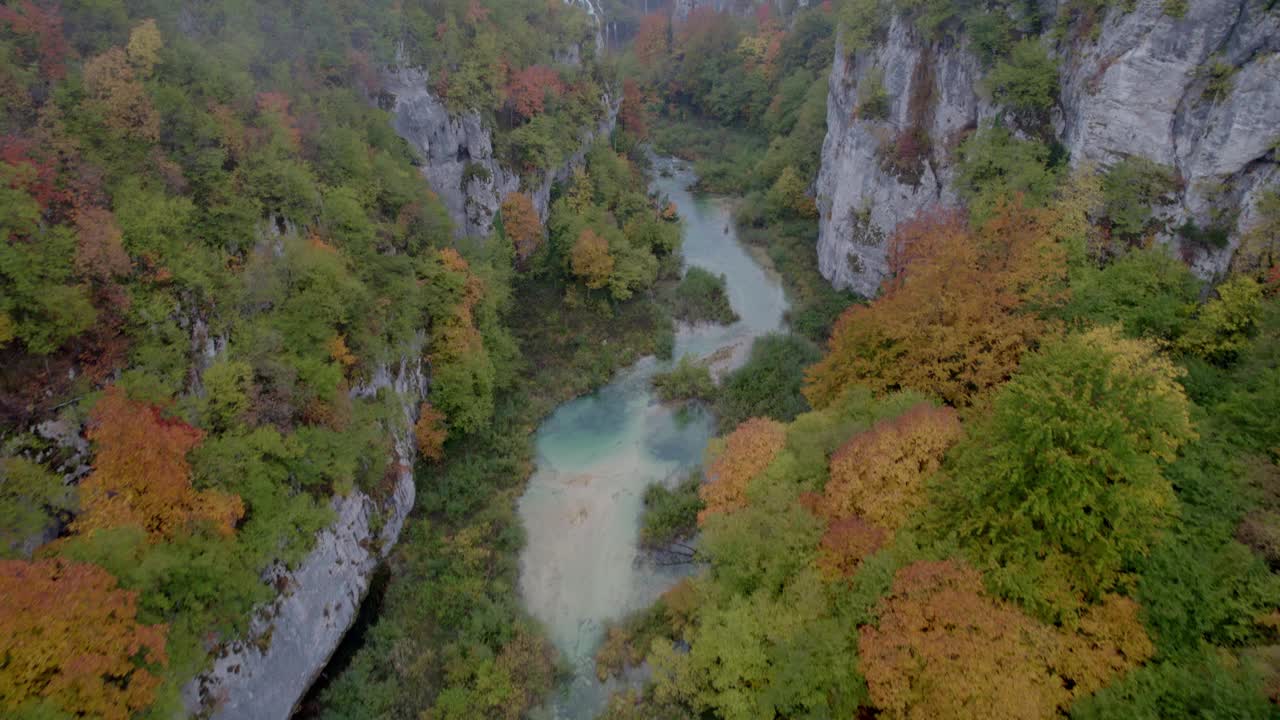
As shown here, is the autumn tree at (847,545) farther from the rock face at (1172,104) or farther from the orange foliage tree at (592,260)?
the orange foliage tree at (592,260)

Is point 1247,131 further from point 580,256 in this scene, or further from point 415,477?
point 415,477

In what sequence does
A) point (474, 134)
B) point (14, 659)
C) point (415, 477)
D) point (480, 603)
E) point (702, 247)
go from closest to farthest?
point (14, 659) → point (480, 603) → point (415, 477) → point (474, 134) → point (702, 247)

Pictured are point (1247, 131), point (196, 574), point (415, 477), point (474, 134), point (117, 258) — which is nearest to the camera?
point (196, 574)

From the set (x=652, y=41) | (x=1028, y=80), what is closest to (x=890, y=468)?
(x=1028, y=80)

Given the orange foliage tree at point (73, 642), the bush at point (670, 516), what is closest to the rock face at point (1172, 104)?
the bush at point (670, 516)

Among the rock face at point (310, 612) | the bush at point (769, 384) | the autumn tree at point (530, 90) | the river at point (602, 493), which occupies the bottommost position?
the river at point (602, 493)

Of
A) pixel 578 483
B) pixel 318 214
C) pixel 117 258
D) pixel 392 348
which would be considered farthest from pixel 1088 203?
pixel 117 258

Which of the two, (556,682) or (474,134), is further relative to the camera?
(474,134)
